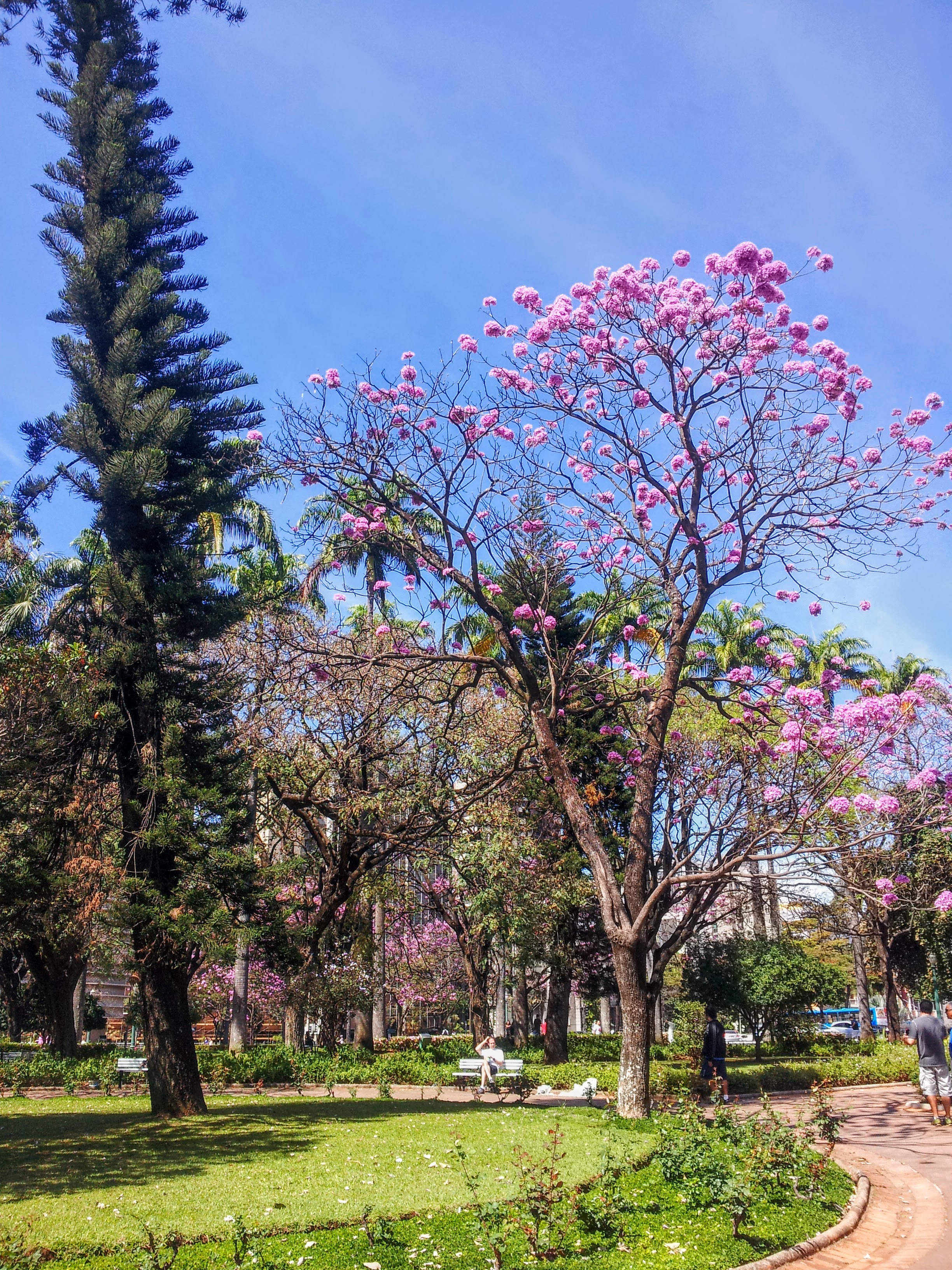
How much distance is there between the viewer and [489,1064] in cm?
1714

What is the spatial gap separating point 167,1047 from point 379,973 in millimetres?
12941

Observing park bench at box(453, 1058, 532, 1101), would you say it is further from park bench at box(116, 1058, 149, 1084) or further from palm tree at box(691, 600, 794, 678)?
palm tree at box(691, 600, 794, 678)

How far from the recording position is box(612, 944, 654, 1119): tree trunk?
434 inches

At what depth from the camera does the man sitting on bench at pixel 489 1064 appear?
1702cm

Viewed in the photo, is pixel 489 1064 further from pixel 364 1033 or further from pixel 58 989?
pixel 58 989

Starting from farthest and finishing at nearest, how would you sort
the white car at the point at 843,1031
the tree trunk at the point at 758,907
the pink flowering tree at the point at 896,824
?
the white car at the point at 843,1031 < the tree trunk at the point at 758,907 < the pink flowering tree at the point at 896,824

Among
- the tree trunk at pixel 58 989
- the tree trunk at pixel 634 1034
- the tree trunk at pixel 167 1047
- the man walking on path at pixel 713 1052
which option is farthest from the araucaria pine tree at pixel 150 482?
the tree trunk at pixel 58 989

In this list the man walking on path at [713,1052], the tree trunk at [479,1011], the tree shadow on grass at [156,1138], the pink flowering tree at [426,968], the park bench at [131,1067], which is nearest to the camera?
the tree shadow on grass at [156,1138]

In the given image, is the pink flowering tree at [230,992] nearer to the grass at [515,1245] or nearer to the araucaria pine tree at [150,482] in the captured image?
the araucaria pine tree at [150,482]

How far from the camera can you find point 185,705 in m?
13.2

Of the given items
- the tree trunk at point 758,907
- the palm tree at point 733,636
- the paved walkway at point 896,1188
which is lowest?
the paved walkway at point 896,1188

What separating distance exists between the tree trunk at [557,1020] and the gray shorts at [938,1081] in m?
11.7

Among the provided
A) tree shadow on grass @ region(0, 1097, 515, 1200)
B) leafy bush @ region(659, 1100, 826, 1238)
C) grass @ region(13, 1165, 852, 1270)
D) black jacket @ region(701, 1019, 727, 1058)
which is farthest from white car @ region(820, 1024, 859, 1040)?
grass @ region(13, 1165, 852, 1270)

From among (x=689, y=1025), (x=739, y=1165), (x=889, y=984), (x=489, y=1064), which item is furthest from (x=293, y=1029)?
(x=739, y=1165)
